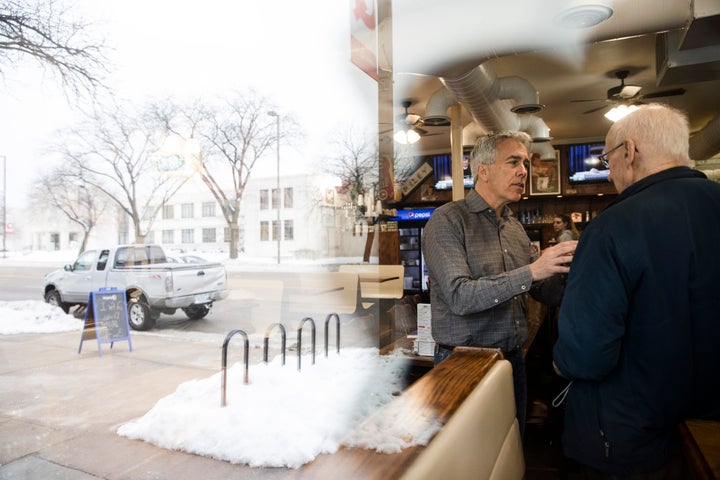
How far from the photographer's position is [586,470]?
125 cm

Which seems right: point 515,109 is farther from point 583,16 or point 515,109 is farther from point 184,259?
point 184,259

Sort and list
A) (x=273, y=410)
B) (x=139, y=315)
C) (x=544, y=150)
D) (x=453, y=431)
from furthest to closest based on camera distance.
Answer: (x=544, y=150), (x=139, y=315), (x=273, y=410), (x=453, y=431)

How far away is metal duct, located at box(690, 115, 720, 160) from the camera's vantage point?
6.44 metres

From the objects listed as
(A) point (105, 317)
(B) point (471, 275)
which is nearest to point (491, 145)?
(B) point (471, 275)

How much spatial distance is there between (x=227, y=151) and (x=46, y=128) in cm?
148

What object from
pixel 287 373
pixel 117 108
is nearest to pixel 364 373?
pixel 287 373

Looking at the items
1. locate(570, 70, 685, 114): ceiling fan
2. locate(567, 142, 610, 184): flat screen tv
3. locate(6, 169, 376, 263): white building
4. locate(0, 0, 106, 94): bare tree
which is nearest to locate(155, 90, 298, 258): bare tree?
locate(6, 169, 376, 263): white building

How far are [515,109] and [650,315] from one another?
15.2 feet

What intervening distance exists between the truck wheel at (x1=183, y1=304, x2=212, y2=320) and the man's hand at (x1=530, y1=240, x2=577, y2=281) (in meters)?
3.66

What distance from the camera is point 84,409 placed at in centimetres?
278

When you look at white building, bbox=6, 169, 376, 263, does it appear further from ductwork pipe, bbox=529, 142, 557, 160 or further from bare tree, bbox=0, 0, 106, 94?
ductwork pipe, bbox=529, 142, 557, 160

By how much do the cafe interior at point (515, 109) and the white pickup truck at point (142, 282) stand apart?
6.03 feet

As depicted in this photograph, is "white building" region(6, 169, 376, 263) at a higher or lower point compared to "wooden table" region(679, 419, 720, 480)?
higher

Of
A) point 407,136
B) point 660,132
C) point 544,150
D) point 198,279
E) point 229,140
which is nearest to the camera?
point 660,132
